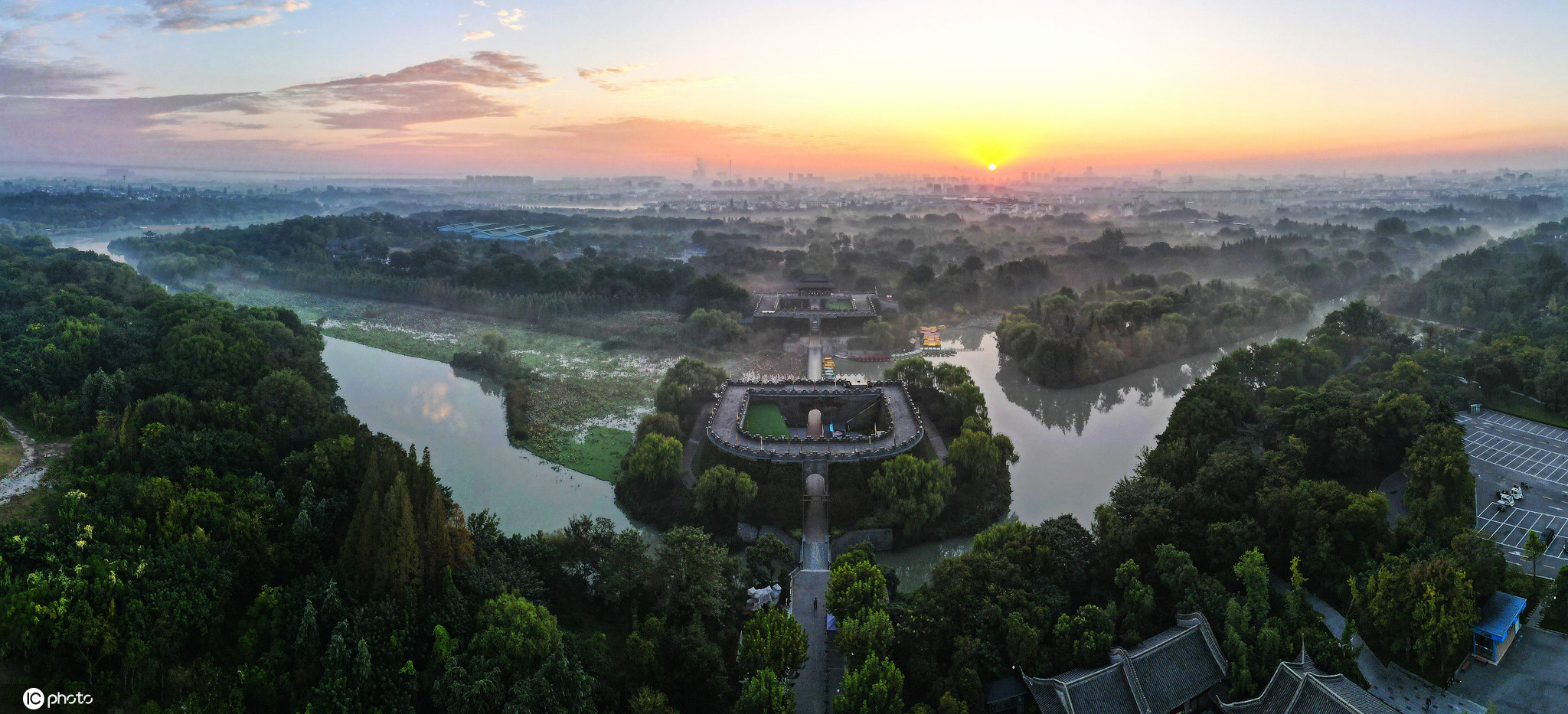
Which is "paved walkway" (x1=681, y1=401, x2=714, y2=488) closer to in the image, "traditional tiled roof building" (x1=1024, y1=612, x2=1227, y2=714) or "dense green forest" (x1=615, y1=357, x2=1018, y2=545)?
"dense green forest" (x1=615, y1=357, x2=1018, y2=545)

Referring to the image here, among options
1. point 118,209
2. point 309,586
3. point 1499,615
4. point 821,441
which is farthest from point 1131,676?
point 118,209

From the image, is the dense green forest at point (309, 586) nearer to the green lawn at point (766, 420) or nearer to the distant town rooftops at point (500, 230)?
the green lawn at point (766, 420)

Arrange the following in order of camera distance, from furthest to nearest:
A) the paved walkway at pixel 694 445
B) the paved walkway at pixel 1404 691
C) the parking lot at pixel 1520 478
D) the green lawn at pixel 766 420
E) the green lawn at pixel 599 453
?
the green lawn at pixel 766 420 < the green lawn at pixel 599 453 < the paved walkway at pixel 694 445 < the parking lot at pixel 1520 478 < the paved walkway at pixel 1404 691

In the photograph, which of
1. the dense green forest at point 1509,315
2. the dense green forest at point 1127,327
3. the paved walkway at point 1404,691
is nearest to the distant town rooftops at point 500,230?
the dense green forest at point 1127,327

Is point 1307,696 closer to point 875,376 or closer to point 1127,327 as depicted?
point 875,376

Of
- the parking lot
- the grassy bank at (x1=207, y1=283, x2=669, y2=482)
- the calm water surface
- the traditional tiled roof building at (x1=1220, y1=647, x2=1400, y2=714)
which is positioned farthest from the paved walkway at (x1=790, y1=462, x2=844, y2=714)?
the parking lot
